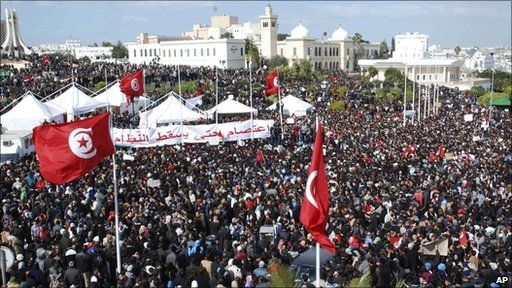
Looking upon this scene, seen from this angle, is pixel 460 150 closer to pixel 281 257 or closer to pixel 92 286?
pixel 281 257

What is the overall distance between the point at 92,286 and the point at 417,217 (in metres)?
7.59

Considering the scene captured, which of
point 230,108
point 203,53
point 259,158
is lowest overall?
point 259,158

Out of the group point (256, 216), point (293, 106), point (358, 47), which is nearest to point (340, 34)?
point (358, 47)

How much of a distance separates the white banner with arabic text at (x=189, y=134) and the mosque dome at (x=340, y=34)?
256ft

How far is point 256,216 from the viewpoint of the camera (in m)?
12.7

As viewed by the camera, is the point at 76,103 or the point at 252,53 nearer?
the point at 76,103

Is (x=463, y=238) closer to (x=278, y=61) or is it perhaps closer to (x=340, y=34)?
(x=278, y=61)

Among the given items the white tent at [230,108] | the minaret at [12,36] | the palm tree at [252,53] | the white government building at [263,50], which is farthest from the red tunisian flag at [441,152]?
the minaret at [12,36]

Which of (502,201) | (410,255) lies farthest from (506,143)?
(410,255)

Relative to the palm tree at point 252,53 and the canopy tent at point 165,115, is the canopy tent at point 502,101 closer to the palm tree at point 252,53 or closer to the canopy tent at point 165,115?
the canopy tent at point 165,115

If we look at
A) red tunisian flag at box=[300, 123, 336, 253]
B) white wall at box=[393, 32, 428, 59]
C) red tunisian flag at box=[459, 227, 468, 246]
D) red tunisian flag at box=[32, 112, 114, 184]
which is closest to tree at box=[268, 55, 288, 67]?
white wall at box=[393, 32, 428, 59]

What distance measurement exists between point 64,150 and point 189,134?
11.8m

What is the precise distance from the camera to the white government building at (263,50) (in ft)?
234

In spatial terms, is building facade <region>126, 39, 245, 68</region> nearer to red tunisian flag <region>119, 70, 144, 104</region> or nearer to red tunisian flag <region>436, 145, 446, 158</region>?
red tunisian flag <region>119, 70, 144, 104</region>
